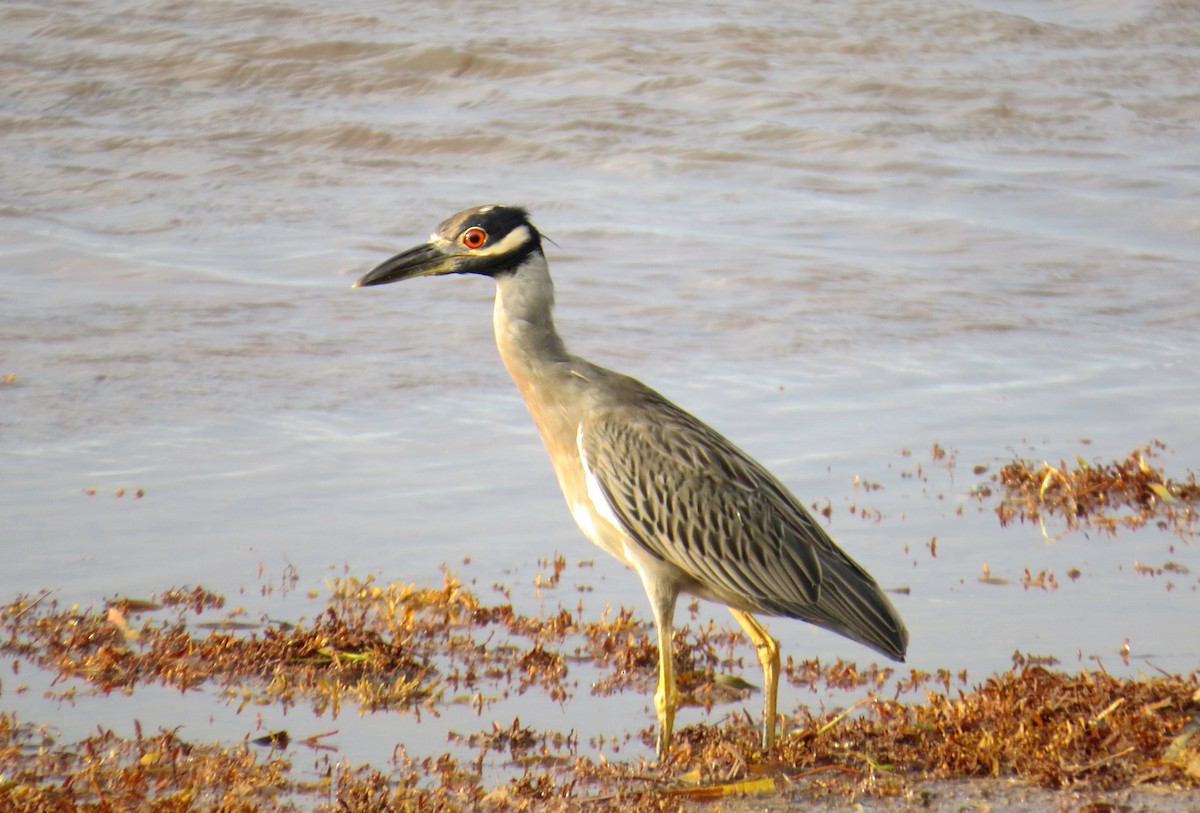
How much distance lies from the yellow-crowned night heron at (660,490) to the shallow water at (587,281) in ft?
1.41

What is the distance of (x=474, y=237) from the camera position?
609 centimetres

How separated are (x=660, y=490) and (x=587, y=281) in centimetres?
702

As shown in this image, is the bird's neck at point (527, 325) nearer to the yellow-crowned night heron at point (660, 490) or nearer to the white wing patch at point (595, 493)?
the yellow-crowned night heron at point (660, 490)

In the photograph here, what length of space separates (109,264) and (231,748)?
26.3ft

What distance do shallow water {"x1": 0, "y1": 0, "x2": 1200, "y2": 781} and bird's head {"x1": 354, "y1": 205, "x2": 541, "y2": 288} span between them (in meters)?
1.48

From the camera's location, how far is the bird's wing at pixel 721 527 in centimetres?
566

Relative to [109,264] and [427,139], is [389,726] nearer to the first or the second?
[109,264]

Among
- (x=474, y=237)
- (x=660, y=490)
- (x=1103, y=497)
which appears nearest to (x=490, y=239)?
(x=474, y=237)

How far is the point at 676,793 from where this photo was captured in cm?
484

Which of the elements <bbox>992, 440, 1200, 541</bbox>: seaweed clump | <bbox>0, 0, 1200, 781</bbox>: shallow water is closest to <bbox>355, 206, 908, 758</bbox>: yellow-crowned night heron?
<bbox>0, 0, 1200, 781</bbox>: shallow water

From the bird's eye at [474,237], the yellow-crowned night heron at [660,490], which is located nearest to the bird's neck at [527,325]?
the yellow-crowned night heron at [660,490]

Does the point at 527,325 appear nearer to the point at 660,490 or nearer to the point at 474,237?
the point at 474,237

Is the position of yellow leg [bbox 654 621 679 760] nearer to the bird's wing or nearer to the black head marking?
the bird's wing

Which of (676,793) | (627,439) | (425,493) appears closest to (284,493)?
(425,493)
